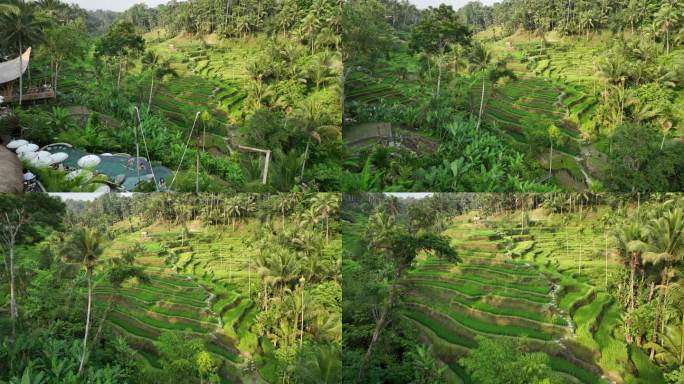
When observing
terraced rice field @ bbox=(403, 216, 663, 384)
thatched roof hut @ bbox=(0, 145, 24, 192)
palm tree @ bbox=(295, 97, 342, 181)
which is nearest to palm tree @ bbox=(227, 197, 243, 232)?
palm tree @ bbox=(295, 97, 342, 181)

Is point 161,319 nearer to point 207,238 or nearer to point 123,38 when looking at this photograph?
point 207,238

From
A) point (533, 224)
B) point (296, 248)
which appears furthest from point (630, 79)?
point (296, 248)

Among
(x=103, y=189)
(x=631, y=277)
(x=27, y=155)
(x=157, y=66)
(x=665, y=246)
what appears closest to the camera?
(x=27, y=155)

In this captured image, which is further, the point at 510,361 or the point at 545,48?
the point at 545,48

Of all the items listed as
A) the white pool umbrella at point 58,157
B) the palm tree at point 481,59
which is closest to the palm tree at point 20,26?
the white pool umbrella at point 58,157

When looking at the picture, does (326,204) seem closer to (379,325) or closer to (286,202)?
(286,202)

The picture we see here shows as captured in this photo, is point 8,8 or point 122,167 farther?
point 122,167

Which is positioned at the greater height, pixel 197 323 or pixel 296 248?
pixel 296 248

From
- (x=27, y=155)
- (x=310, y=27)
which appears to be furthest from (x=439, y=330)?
(x=27, y=155)
